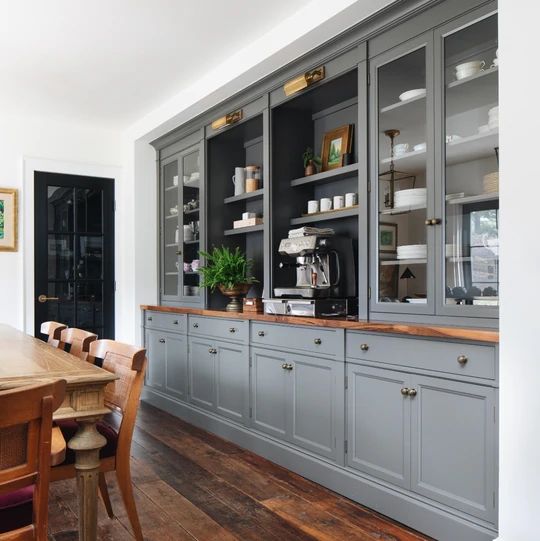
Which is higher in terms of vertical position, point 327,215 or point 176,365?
point 327,215

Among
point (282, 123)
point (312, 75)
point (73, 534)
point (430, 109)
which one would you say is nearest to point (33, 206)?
point (282, 123)

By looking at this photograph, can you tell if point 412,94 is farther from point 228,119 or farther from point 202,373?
point 202,373

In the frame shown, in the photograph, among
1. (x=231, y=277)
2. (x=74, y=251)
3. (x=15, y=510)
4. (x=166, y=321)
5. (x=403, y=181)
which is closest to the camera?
(x=15, y=510)

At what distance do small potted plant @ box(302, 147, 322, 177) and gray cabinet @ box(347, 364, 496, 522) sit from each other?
1.53 m

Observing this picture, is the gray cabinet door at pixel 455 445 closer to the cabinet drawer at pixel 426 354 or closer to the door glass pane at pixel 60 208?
the cabinet drawer at pixel 426 354

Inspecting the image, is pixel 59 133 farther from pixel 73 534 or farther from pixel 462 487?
pixel 462 487

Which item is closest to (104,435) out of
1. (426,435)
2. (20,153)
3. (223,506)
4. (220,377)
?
(223,506)

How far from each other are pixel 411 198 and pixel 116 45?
2293 millimetres

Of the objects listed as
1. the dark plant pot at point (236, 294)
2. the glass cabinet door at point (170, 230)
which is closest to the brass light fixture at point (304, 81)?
the dark plant pot at point (236, 294)

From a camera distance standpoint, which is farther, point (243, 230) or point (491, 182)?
point (243, 230)

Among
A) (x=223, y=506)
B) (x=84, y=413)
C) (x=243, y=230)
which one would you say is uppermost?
(x=243, y=230)

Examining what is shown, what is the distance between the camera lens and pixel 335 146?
3.70m

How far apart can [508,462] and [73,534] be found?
188 cm

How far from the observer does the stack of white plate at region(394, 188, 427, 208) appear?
2656 millimetres
